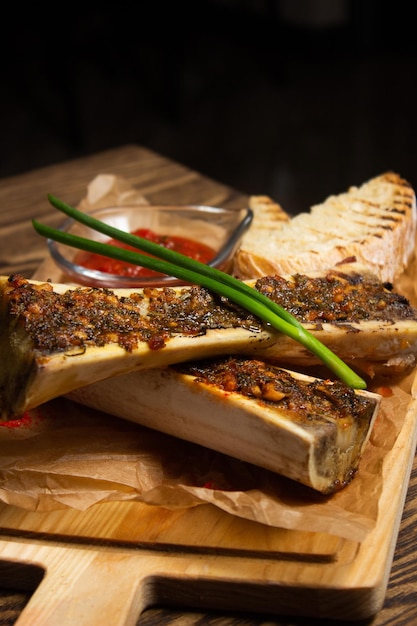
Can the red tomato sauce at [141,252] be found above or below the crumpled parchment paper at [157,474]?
above

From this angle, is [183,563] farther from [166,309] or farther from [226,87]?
[226,87]

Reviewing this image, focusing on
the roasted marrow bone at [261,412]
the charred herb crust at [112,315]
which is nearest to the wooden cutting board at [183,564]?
the roasted marrow bone at [261,412]

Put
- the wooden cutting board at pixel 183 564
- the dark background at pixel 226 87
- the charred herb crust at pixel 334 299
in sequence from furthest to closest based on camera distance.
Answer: the dark background at pixel 226 87 < the charred herb crust at pixel 334 299 < the wooden cutting board at pixel 183 564

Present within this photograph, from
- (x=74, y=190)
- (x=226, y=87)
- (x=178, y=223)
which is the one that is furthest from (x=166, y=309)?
(x=226, y=87)

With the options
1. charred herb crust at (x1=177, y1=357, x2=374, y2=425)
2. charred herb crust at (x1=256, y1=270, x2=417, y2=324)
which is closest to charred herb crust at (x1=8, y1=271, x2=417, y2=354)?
charred herb crust at (x1=256, y1=270, x2=417, y2=324)

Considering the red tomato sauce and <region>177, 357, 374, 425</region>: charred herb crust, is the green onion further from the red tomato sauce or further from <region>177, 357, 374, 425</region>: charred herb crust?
the red tomato sauce

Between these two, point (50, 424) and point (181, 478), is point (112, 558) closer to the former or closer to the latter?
point (181, 478)

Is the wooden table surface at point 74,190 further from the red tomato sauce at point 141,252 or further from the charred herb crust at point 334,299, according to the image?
the charred herb crust at point 334,299
